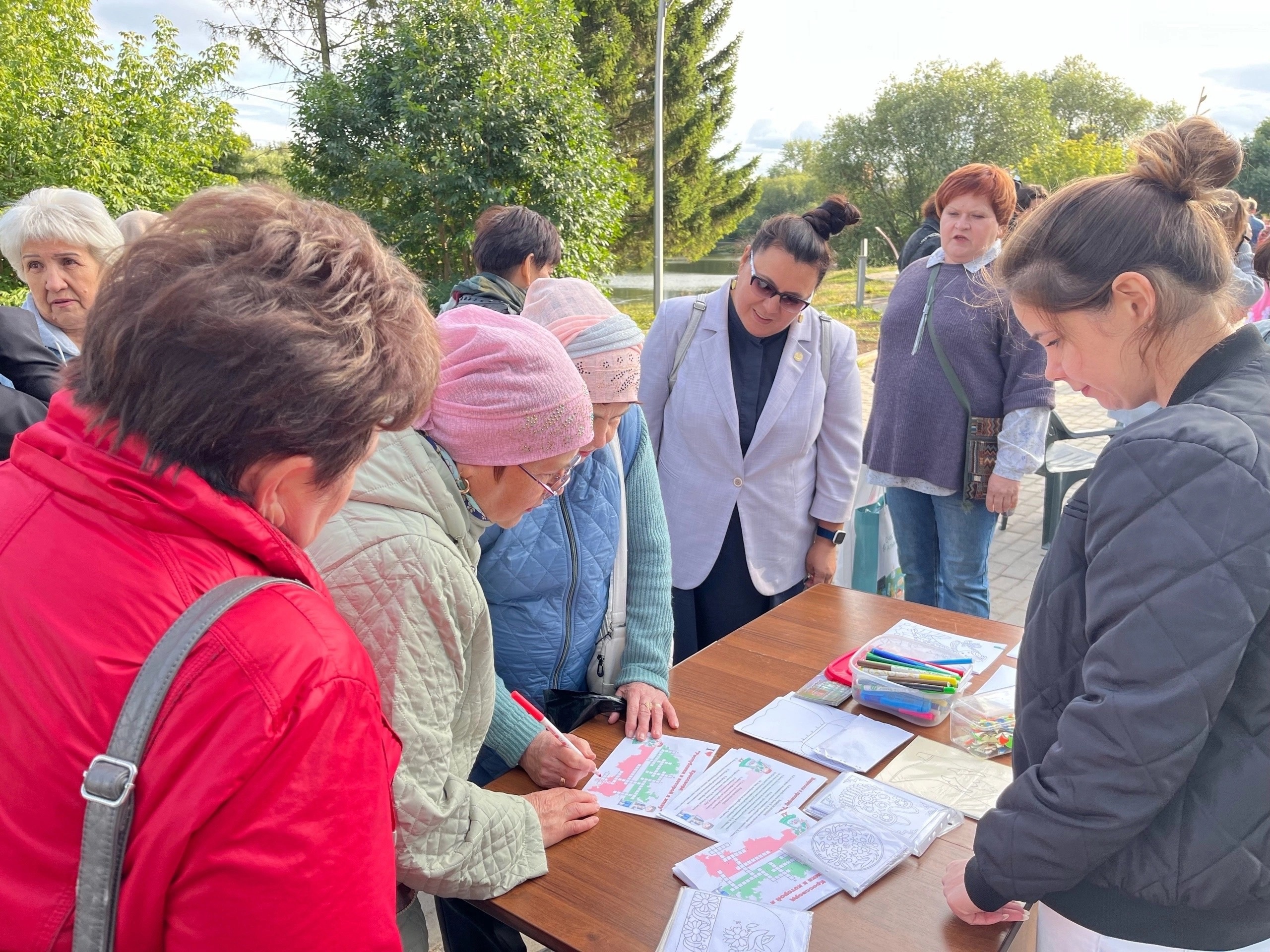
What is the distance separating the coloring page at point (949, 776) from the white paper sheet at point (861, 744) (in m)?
0.03

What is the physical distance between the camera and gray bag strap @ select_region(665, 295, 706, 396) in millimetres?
2662

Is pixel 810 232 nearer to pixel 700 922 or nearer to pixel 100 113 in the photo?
pixel 700 922

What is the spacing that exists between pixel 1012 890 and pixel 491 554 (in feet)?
3.24

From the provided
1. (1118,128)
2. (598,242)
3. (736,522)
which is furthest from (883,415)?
(1118,128)

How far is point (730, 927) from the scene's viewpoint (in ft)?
3.96

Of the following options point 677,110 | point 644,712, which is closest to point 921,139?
point 677,110

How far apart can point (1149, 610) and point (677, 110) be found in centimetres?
2489

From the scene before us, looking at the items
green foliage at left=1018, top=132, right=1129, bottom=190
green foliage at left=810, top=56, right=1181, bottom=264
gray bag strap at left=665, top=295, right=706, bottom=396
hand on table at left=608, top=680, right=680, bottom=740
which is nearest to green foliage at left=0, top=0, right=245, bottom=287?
gray bag strap at left=665, top=295, right=706, bottom=396

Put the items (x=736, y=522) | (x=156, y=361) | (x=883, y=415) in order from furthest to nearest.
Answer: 1. (x=883, y=415)
2. (x=736, y=522)
3. (x=156, y=361)

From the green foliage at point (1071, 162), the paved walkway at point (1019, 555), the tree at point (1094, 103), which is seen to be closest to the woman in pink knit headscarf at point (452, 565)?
the paved walkway at point (1019, 555)

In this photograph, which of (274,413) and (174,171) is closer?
(274,413)

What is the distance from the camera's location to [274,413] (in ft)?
2.32

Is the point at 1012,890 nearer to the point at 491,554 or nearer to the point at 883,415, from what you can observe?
the point at 491,554

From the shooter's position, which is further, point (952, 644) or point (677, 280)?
point (677, 280)
